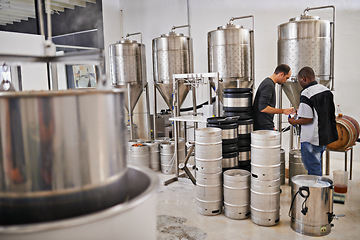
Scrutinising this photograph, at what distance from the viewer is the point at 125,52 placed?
6.08 metres

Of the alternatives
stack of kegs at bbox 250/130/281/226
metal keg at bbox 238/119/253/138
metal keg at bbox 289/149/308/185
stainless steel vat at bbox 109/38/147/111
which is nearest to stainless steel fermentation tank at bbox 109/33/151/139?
stainless steel vat at bbox 109/38/147/111

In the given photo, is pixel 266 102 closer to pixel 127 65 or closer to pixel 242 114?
pixel 242 114

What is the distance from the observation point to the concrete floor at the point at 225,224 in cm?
294

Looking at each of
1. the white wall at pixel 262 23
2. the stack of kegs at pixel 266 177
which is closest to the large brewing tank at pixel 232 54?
the white wall at pixel 262 23

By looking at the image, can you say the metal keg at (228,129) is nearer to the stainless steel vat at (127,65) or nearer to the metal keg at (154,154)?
the metal keg at (154,154)

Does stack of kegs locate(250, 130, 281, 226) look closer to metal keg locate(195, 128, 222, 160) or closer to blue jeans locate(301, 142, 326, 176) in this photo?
metal keg locate(195, 128, 222, 160)

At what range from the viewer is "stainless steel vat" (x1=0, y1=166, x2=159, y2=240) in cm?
76

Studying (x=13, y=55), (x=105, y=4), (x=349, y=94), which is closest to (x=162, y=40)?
(x=105, y=4)

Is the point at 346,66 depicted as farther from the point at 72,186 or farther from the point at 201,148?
the point at 72,186

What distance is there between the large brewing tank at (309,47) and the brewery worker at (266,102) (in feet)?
2.15

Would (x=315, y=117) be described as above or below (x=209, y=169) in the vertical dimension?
above

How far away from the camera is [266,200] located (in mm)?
3078

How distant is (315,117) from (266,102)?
2.07ft

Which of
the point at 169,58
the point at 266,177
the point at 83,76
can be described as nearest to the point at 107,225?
the point at 266,177
